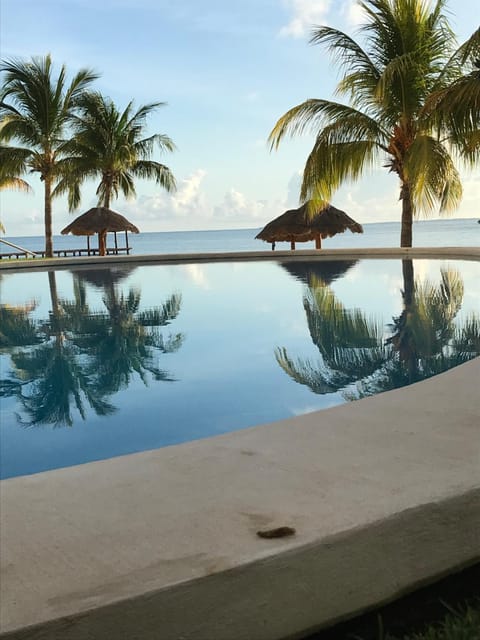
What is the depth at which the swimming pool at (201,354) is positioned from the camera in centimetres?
346

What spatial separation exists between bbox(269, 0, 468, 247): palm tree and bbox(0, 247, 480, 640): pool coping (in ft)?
34.8

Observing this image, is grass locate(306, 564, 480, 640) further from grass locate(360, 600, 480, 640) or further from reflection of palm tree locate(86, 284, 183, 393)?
reflection of palm tree locate(86, 284, 183, 393)

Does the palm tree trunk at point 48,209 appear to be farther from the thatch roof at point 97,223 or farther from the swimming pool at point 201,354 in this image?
the swimming pool at point 201,354

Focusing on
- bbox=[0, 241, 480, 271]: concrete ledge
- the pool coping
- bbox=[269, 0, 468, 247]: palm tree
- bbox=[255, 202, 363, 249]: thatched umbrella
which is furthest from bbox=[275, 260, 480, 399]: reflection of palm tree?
bbox=[255, 202, 363, 249]: thatched umbrella

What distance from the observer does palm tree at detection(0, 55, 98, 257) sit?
1599cm

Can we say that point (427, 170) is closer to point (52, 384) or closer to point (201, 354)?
point (201, 354)

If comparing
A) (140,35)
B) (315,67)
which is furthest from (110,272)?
(315,67)

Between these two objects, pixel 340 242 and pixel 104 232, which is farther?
pixel 340 242

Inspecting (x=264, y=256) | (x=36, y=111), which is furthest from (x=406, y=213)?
(x=36, y=111)

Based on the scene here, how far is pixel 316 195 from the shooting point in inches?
503

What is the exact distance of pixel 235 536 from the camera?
1.26m

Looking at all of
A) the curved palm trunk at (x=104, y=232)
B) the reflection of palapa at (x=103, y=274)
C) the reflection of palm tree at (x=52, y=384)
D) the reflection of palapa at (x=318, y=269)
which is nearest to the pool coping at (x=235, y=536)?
the reflection of palm tree at (x=52, y=384)

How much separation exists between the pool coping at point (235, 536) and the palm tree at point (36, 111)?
1607cm

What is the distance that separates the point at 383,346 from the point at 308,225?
12.4 m
